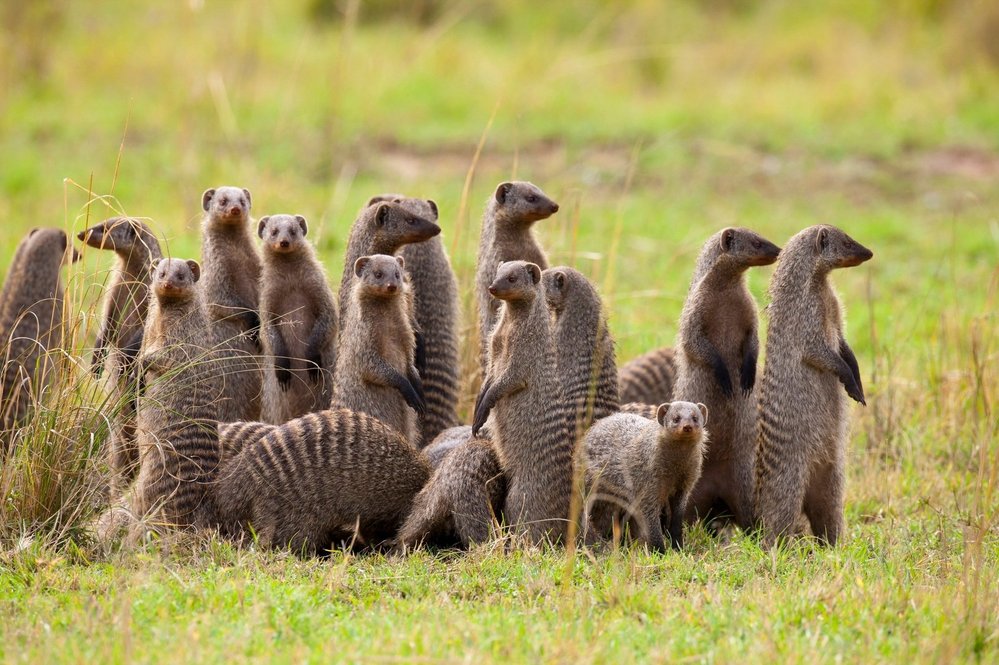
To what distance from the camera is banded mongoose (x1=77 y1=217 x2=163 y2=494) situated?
522cm

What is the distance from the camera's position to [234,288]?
5832 mm

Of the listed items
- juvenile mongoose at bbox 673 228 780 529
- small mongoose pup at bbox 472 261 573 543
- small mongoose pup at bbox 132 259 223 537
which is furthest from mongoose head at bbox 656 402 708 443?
small mongoose pup at bbox 132 259 223 537

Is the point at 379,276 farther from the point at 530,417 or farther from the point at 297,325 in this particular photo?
the point at 530,417

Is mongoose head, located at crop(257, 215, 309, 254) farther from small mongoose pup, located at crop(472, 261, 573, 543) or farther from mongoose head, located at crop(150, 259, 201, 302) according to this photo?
small mongoose pup, located at crop(472, 261, 573, 543)

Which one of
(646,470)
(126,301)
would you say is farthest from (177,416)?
(646,470)

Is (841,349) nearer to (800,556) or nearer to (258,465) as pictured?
(800,556)

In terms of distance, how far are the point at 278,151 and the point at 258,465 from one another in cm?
705

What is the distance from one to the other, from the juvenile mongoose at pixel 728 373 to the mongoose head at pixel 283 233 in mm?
1704

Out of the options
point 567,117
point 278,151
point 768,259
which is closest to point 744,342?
point 768,259

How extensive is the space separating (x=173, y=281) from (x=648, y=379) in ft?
7.65

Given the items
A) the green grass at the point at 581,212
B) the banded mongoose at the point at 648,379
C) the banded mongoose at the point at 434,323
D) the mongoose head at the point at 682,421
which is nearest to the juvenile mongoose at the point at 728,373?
the green grass at the point at 581,212

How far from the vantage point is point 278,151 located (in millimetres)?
11453

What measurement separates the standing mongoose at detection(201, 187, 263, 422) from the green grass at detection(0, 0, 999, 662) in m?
0.38

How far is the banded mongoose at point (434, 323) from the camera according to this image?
5.80 metres
